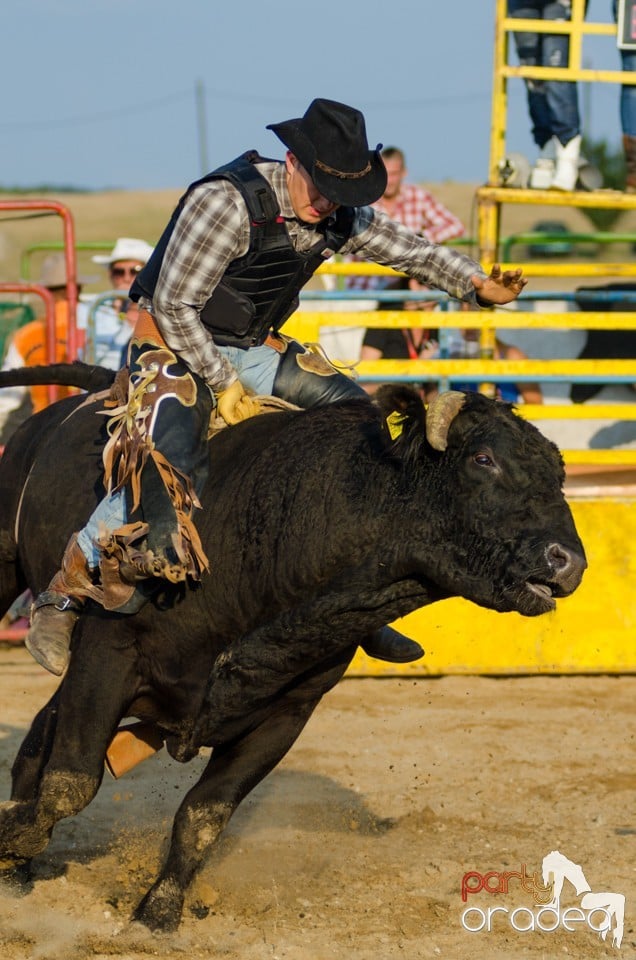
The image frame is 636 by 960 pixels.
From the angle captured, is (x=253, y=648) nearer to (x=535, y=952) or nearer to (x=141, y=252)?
(x=535, y=952)

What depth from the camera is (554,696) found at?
7.46 meters

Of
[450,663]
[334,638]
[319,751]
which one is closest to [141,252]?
[450,663]

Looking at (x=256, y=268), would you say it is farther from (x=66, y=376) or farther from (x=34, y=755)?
(x=34, y=755)

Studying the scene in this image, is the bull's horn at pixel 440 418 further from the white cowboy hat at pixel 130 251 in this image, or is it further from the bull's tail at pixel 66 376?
the white cowboy hat at pixel 130 251

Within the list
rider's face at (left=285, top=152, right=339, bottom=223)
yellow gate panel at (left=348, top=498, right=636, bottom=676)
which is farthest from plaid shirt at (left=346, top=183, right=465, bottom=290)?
rider's face at (left=285, top=152, right=339, bottom=223)

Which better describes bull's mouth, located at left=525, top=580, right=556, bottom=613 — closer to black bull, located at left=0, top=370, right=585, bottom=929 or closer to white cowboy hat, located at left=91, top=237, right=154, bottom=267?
black bull, located at left=0, top=370, right=585, bottom=929

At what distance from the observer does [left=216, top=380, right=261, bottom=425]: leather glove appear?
4.41 metres

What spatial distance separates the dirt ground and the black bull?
0.25 meters

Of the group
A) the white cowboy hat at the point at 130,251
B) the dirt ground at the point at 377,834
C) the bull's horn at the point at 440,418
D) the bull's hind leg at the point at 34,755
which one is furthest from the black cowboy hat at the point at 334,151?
the white cowboy hat at the point at 130,251

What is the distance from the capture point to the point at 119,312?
9000 millimetres

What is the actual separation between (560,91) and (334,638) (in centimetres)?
614

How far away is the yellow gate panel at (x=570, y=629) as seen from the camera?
7.74 metres

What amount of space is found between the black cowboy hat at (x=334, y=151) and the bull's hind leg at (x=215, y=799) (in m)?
1.53

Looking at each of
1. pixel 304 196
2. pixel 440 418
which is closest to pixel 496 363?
pixel 304 196
